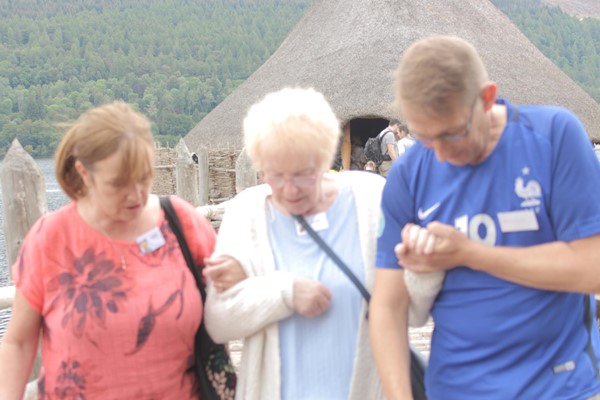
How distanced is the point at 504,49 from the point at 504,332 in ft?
71.5

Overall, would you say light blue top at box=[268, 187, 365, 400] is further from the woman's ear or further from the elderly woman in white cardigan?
the woman's ear

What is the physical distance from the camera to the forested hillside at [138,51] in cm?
5253

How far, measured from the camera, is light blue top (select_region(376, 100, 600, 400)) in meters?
1.66

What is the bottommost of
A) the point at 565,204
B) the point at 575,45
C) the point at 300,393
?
the point at 300,393

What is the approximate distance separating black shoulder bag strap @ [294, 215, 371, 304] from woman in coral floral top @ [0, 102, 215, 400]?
0.37 metres

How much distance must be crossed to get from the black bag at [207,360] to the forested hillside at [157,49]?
113 feet

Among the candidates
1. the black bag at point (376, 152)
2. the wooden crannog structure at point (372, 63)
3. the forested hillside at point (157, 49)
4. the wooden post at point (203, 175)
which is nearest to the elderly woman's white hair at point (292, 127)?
the black bag at point (376, 152)

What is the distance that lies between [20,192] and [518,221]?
2.63m

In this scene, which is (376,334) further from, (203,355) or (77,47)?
(77,47)

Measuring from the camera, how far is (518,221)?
1.70 meters

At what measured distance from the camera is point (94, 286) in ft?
6.56

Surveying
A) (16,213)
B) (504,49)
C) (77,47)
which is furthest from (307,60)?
(77,47)

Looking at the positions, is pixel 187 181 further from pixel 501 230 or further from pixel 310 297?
pixel 501 230

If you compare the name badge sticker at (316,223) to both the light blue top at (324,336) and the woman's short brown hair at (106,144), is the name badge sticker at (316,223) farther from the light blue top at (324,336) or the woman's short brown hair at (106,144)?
the woman's short brown hair at (106,144)
